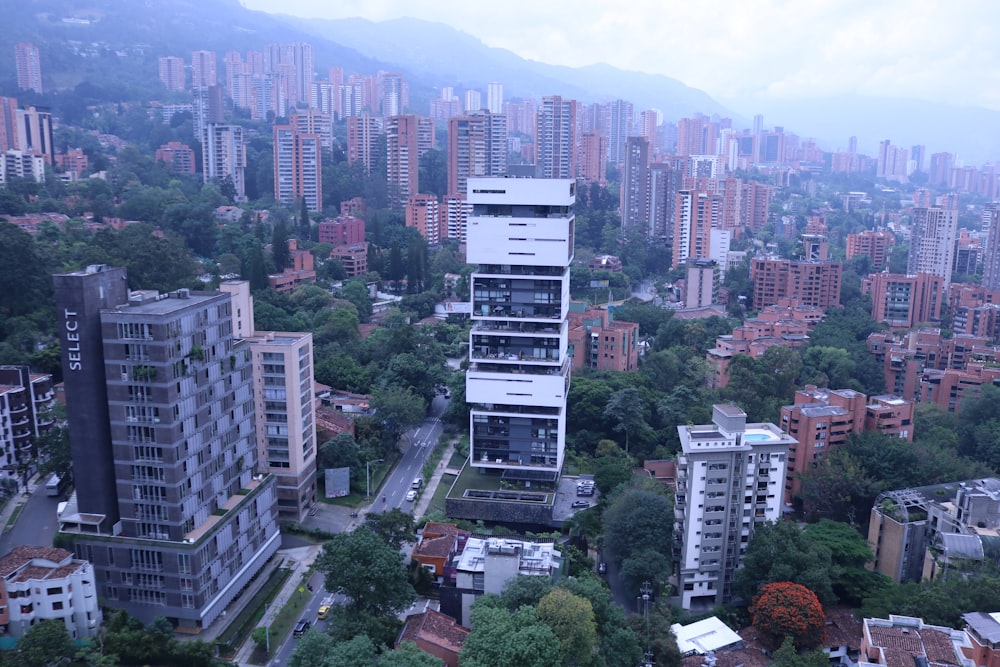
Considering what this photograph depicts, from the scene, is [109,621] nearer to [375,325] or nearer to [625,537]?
[625,537]

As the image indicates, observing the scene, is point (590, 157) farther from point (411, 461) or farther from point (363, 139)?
point (411, 461)

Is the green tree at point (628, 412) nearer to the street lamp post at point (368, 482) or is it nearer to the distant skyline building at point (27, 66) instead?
the street lamp post at point (368, 482)

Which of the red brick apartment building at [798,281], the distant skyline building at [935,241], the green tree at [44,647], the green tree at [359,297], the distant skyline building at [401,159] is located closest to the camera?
the green tree at [44,647]

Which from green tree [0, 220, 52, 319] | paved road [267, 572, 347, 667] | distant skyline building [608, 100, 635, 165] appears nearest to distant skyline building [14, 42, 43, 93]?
green tree [0, 220, 52, 319]

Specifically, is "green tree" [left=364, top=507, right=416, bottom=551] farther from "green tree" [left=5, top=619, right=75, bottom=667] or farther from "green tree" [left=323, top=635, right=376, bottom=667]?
"green tree" [left=5, top=619, right=75, bottom=667]

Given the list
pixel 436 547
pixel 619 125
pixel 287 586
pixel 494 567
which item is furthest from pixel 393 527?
pixel 619 125

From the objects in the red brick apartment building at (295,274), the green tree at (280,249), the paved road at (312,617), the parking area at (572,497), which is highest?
the green tree at (280,249)

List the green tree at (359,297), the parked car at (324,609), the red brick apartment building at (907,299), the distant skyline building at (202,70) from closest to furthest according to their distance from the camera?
the parked car at (324,609)
the green tree at (359,297)
the red brick apartment building at (907,299)
the distant skyline building at (202,70)

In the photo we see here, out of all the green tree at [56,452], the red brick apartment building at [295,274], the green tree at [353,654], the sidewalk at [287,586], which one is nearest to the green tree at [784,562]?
the green tree at [353,654]
